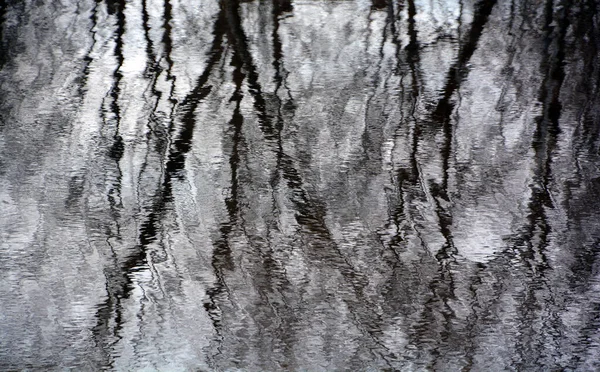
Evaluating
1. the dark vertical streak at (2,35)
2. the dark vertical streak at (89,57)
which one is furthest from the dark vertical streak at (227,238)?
the dark vertical streak at (2,35)

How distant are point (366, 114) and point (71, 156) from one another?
1.36 feet

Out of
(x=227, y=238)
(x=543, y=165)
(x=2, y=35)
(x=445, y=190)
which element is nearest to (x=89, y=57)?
(x=2, y=35)

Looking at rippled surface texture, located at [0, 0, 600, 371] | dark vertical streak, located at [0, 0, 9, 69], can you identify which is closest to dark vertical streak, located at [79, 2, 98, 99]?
rippled surface texture, located at [0, 0, 600, 371]

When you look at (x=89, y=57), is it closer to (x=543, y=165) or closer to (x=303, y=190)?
(x=303, y=190)

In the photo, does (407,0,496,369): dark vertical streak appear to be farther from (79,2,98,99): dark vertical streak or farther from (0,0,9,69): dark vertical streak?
(0,0,9,69): dark vertical streak

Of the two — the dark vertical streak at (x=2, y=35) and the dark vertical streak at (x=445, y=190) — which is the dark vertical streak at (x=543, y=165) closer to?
the dark vertical streak at (x=445, y=190)

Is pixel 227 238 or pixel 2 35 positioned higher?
pixel 2 35

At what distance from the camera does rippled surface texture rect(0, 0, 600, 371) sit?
71 centimetres

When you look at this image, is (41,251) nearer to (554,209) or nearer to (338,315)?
(338,315)

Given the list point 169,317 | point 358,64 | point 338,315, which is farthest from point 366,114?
point 169,317

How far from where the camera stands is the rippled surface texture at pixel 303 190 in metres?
0.71

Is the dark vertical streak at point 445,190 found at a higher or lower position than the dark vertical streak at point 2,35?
lower

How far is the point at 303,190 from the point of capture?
2.45 ft

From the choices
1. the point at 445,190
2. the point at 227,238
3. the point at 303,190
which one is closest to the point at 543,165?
the point at 445,190
